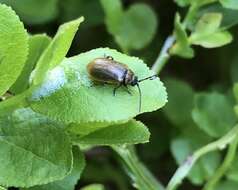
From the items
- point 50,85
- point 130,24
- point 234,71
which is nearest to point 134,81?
point 50,85

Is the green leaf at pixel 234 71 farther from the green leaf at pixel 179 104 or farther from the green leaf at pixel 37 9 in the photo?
the green leaf at pixel 37 9

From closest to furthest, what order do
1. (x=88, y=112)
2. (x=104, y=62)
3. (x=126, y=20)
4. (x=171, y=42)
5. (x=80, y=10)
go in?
(x=88, y=112)
(x=104, y=62)
(x=171, y=42)
(x=126, y=20)
(x=80, y=10)

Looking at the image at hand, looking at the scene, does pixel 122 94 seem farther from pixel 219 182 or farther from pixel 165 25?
pixel 165 25

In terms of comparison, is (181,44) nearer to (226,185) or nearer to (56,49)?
(226,185)

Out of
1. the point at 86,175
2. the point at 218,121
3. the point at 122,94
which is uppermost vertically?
the point at 122,94

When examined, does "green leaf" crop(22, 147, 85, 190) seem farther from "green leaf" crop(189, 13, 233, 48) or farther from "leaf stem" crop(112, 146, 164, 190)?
"green leaf" crop(189, 13, 233, 48)

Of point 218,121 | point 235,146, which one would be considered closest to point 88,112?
point 235,146
